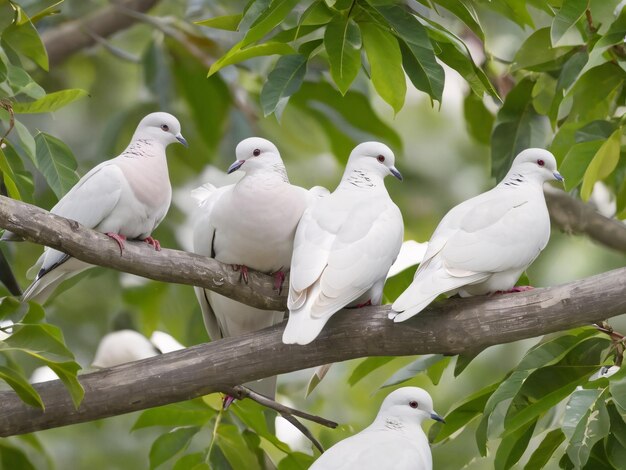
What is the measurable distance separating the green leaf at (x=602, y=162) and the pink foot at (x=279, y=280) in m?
0.85

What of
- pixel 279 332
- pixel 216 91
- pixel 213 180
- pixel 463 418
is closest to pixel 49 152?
pixel 279 332

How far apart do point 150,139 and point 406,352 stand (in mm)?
1032

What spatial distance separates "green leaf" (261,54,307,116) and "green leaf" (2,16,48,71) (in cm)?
63

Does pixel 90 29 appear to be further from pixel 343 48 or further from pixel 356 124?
pixel 343 48

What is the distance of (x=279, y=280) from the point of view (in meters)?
3.26

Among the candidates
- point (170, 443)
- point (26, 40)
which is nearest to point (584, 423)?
point (170, 443)

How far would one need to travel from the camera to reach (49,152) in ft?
10.1

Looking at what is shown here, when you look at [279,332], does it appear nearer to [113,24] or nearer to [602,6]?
[602,6]

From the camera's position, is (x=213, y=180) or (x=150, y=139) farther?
(x=213, y=180)

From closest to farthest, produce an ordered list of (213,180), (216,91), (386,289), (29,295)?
(29,295)
(386,289)
(216,91)
(213,180)

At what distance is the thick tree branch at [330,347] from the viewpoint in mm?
2775

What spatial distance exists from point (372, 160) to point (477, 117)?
140cm

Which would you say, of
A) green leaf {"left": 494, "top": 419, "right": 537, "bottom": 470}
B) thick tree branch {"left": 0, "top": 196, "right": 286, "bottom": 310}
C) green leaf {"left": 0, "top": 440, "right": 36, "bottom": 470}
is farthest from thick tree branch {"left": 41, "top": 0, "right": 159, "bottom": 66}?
green leaf {"left": 494, "top": 419, "right": 537, "bottom": 470}

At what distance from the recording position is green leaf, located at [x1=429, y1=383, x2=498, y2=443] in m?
3.21
